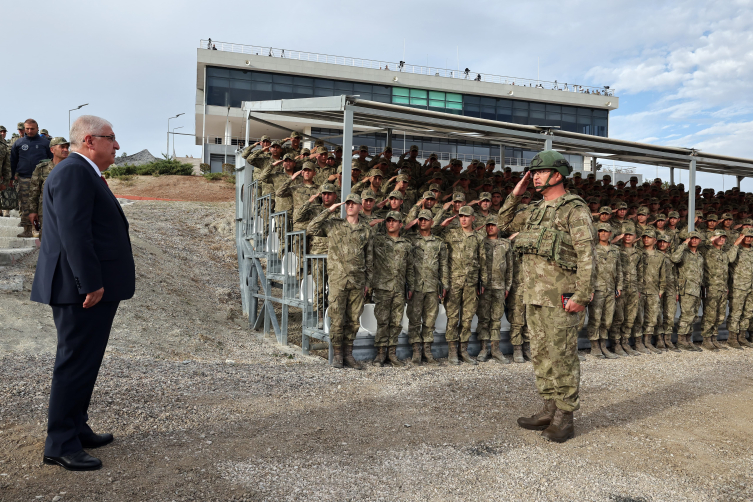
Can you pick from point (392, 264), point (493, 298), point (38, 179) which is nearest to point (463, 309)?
point (493, 298)

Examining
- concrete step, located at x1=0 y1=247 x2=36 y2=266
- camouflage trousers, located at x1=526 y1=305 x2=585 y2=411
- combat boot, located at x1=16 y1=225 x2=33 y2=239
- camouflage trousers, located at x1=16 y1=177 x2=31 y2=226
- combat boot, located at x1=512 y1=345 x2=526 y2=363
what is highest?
camouflage trousers, located at x1=16 y1=177 x2=31 y2=226

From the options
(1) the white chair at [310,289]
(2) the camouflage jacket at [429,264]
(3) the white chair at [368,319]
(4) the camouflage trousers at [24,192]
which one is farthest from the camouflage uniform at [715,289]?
(4) the camouflage trousers at [24,192]

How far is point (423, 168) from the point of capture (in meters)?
9.96

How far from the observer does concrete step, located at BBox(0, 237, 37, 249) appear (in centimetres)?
848

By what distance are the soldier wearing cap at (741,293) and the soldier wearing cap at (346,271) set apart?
640cm

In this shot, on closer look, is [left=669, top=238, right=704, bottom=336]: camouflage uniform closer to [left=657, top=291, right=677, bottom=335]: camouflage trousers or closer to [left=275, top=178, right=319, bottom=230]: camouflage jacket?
[left=657, top=291, right=677, bottom=335]: camouflage trousers

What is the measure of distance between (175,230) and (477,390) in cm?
1241

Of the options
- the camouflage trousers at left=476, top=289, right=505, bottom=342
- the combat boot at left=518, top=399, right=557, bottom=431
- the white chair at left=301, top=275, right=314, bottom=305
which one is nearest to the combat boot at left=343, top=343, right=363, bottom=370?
the white chair at left=301, top=275, right=314, bottom=305

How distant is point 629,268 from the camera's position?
25.8 feet

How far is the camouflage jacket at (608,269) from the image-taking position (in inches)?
294

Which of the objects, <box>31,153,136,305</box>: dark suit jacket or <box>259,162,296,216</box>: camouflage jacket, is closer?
<box>31,153,136,305</box>: dark suit jacket

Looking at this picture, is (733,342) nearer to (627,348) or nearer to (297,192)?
(627,348)

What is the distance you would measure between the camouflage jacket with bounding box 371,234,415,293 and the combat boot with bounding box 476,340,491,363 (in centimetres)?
126

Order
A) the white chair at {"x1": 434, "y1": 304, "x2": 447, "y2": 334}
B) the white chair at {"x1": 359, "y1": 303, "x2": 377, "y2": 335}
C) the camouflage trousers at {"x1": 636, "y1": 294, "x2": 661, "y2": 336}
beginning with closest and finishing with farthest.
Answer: the white chair at {"x1": 359, "y1": 303, "x2": 377, "y2": 335} → the white chair at {"x1": 434, "y1": 304, "x2": 447, "y2": 334} → the camouflage trousers at {"x1": 636, "y1": 294, "x2": 661, "y2": 336}
